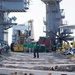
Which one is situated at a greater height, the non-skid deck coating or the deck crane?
the deck crane

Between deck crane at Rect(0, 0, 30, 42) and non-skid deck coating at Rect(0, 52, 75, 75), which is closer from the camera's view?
non-skid deck coating at Rect(0, 52, 75, 75)

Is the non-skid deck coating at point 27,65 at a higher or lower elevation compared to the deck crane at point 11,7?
lower

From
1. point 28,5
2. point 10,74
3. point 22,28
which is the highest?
point 28,5

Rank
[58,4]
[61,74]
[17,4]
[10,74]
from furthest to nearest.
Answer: [58,4] < [17,4] < [10,74] < [61,74]

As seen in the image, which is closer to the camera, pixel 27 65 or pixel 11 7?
pixel 27 65

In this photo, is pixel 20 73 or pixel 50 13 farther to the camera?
pixel 50 13

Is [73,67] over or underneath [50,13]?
underneath

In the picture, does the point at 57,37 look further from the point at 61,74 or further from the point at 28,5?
the point at 61,74

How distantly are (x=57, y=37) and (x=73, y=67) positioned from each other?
5878cm

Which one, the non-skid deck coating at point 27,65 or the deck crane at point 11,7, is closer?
the non-skid deck coating at point 27,65

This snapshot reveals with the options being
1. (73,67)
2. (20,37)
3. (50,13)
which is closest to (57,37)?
(50,13)

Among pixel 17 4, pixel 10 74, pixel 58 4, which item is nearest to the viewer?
pixel 10 74

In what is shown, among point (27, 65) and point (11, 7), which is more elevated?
point (11, 7)

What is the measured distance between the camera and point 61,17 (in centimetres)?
7875
